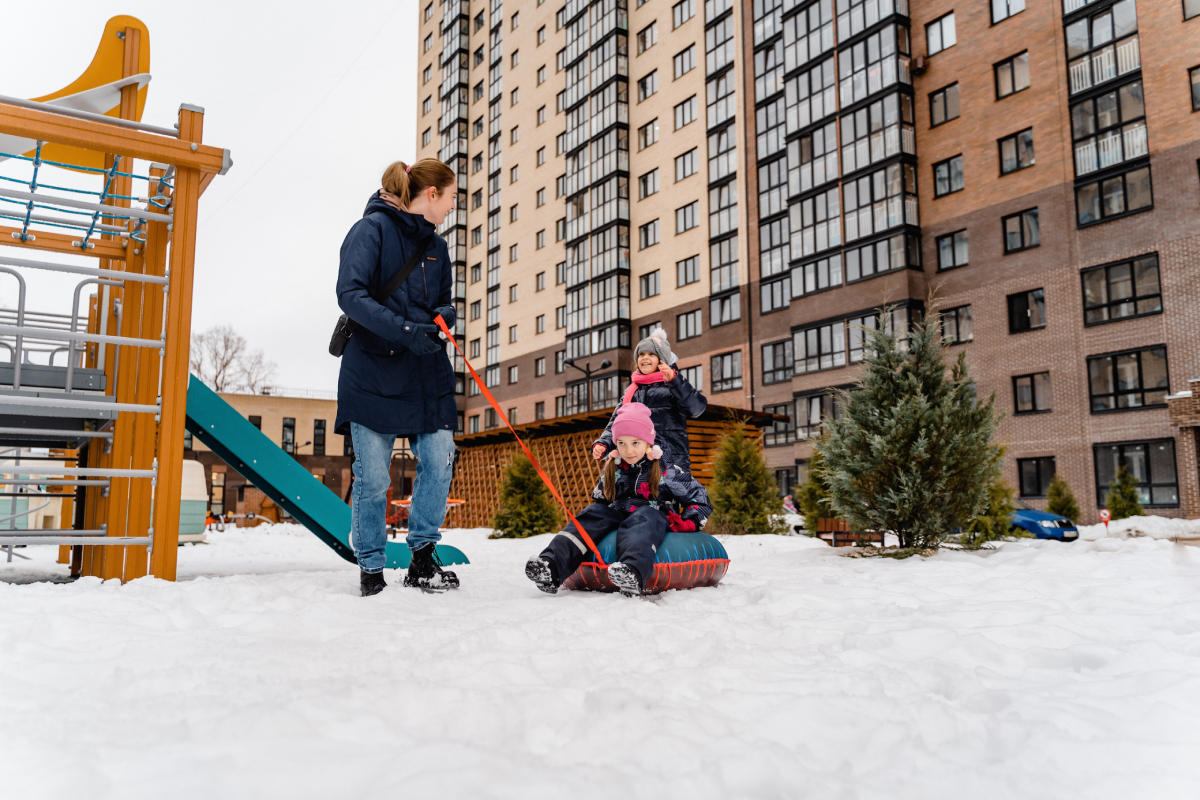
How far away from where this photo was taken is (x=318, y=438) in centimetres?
5706

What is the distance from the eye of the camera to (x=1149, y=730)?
1.87 m

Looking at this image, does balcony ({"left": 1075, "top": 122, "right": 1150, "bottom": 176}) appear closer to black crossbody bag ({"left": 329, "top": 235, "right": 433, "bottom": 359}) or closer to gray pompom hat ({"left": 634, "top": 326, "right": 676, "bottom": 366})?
gray pompom hat ({"left": 634, "top": 326, "right": 676, "bottom": 366})

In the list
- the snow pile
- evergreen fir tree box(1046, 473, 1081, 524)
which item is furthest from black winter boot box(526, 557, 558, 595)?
evergreen fir tree box(1046, 473, 1081, 524)

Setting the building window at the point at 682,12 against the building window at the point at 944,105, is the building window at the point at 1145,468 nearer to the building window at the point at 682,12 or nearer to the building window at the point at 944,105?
the building window at the point at 944,105

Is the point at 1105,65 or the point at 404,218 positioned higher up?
the point at 1105,65

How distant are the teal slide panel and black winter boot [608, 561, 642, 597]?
1.86 m

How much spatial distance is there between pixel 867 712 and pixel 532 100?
156ft

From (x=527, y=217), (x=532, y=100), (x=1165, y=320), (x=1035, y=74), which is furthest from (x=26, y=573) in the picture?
(x=532, y=100)

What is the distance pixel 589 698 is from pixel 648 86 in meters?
39.8

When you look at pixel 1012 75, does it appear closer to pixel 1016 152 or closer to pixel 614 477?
pixel 1016 152

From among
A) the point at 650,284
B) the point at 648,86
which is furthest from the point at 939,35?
the point at 650,284

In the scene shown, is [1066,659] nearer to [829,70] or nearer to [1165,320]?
[1165,320]

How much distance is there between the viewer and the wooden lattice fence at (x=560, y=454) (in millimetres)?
18641

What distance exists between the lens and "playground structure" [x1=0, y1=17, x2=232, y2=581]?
4180mm
